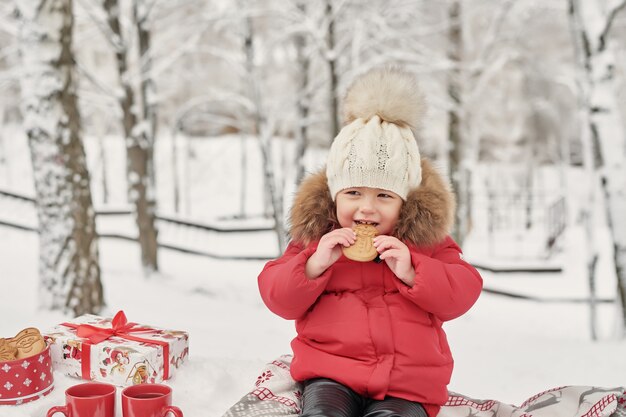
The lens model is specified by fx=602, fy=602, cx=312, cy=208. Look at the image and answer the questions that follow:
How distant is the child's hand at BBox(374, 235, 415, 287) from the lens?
2.13m

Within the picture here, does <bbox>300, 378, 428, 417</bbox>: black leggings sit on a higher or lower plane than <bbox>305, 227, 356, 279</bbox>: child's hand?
lower

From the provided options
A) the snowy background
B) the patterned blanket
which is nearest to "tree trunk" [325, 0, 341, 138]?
the snowy background

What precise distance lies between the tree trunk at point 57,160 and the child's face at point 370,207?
3.53m

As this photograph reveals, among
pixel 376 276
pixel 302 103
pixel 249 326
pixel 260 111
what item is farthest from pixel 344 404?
pixel 302 103

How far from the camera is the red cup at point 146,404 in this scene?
1.94 meters

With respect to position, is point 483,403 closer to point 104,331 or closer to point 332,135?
point 104,331

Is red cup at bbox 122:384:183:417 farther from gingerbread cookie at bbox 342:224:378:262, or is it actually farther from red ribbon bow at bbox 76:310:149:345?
gingerbread cookie at bbox 342:224:378:262

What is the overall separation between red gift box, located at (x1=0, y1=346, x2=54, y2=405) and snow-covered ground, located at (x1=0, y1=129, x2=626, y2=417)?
0.04m

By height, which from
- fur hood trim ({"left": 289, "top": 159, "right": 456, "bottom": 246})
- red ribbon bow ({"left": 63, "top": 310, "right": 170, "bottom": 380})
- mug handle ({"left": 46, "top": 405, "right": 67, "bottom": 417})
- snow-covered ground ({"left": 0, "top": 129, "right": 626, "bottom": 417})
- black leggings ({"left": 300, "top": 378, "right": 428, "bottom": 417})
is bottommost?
snow-covered ground ({"left": 0, "top": 129, "right": 626, "bottom": 417})

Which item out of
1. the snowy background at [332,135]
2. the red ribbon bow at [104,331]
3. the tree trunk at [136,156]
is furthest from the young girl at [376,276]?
the tree trunk at [136,156]

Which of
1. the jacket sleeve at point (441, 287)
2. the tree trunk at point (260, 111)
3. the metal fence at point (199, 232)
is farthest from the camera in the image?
the metal fence at point (199, 232)

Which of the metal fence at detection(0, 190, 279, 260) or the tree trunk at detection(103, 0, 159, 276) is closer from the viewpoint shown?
the tree trunk at detection(103, 0, 159, 276)

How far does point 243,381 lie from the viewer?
8.66ft

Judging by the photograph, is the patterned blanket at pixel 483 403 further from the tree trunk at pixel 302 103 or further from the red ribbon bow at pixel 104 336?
the tree trunk at pixel 302 103
